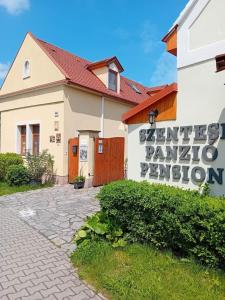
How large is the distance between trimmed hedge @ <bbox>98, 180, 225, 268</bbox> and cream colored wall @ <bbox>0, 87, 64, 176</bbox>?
7.81 m

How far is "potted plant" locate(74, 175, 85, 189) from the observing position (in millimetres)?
11539

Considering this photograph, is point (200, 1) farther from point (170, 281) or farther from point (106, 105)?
point (106, 105)

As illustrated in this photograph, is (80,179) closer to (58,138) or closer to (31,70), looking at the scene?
(58,138)

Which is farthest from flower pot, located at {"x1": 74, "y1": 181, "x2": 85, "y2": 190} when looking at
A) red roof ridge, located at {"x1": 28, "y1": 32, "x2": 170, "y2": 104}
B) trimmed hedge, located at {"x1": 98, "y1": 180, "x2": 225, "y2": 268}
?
trimmed hedge, located at {"x1": 98, "y1": 180, "x2": 225, "y2": 268}

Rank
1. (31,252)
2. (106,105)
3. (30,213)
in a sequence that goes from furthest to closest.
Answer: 1. (106,105)
2. (30,213)
3. (31,252)

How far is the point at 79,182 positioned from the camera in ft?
38.0

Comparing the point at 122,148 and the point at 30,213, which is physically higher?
the point at 122,148

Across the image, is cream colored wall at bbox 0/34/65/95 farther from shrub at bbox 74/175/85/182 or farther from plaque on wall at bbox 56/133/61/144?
shrub at bbox 74/175/85/182

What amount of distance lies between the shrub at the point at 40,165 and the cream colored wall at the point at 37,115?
12.7 inches

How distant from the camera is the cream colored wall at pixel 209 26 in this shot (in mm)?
5020

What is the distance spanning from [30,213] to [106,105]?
8.87m

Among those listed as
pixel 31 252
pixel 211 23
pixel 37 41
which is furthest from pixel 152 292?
pixel 37 41

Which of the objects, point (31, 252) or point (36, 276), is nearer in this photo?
point (36, 276)

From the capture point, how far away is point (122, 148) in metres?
13.4
